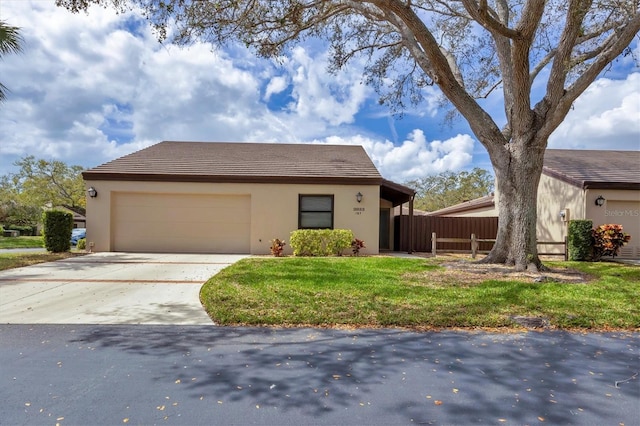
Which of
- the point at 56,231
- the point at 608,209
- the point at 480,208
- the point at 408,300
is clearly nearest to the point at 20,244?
the point at 56,231

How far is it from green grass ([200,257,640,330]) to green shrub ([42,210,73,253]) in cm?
803

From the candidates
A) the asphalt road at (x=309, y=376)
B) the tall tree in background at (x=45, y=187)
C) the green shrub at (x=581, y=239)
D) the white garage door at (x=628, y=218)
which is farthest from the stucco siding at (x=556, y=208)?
the tall tree in background at (x=45, y=187)

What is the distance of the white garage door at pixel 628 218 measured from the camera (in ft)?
43.7

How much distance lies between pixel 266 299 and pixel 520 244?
20.6 feet

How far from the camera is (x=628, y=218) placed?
1339cm

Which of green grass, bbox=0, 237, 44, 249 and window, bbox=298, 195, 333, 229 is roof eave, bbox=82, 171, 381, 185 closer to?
window, bbox=298, 195, 333, 229

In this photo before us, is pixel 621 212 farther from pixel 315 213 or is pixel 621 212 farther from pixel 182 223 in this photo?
pixel 182 223

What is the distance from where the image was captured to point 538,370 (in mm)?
3518

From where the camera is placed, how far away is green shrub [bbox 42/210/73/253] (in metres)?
12.5

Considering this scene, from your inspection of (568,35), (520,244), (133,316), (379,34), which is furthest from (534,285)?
(379,34)

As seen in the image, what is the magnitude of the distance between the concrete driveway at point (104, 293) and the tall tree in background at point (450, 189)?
36.6m

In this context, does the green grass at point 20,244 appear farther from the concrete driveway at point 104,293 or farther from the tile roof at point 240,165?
the concrete driveway at point 104,293

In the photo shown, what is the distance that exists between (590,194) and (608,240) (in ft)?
7.17

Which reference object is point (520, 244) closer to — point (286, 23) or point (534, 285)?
point (534, 285)
